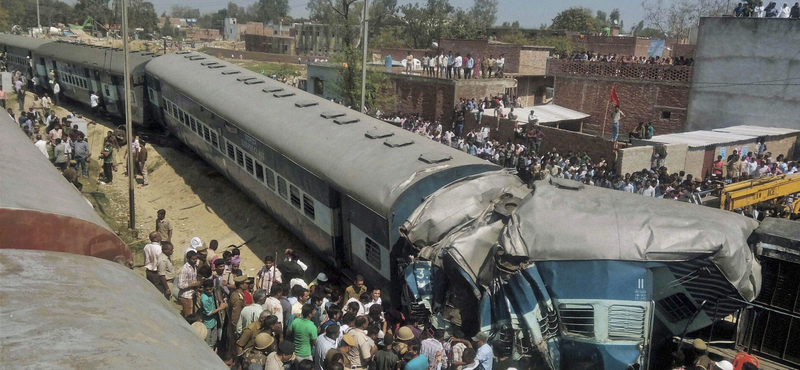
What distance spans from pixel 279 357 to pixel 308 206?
16.1 ft

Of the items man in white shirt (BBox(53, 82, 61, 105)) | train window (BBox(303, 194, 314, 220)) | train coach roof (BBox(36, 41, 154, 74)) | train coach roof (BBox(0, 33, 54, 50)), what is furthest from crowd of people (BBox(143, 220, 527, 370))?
train coach roof (BBox(0, 33, 54, 50))

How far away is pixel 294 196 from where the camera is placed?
12062 millimetres

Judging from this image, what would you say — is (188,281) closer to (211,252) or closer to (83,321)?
(211,252)

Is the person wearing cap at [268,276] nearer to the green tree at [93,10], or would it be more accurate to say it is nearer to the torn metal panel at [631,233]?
A: the torn metal panel at [631,233]

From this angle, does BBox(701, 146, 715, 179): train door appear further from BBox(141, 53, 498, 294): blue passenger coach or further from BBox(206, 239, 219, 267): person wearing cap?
BBox(206, 239, 219, 267): person wearing cap

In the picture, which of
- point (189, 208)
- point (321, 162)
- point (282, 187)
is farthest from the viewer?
point (189, 208)

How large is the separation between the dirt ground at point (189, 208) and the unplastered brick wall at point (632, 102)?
51.9ft

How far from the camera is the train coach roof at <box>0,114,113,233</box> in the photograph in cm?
603

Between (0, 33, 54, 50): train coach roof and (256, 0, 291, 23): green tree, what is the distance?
11140 centimetres

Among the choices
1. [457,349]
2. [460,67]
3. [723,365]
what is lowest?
[457,349]

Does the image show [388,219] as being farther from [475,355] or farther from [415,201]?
[475,355]

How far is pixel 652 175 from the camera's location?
15883mm

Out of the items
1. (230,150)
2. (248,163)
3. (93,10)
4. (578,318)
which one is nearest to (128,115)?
(230,150)

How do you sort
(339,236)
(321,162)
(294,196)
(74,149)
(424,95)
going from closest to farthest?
(339,236), (321,162), (294,196), (74,149), (424,95)
